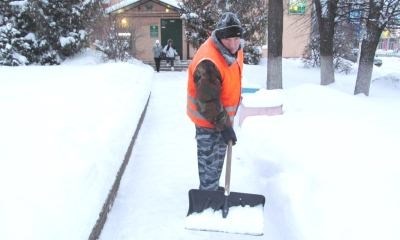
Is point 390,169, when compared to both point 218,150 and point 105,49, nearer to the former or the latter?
point 218,150

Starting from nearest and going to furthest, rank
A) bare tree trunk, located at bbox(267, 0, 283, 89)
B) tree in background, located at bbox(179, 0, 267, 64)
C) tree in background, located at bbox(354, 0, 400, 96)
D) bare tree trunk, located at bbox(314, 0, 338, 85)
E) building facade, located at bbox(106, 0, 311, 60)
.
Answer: tree in background, located at bbox(354, 0, 400, 96) → bare tree trunk, located at bbox(267, 0, 283, 89) → bare tree trunk, located at bbox(314, 0, 338, 85) → tree in background, located at bbox(179, 0, 267, 64) → building facade, located at bbox(106, 0, 311, 60)

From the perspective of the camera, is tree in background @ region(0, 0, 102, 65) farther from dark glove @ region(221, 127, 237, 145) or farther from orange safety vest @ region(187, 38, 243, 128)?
dark glove @ region(221, 127, 237, 145)

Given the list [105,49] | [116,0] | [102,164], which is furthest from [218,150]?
[116,0]

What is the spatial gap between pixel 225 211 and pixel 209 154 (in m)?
0.62

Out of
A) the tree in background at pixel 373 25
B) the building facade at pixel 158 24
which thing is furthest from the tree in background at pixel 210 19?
the tree in background at pixel 373 25

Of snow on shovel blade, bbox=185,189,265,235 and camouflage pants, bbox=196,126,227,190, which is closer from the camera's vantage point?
snow on shovel blade, bbox=185,189,265,235

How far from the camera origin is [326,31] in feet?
42.7

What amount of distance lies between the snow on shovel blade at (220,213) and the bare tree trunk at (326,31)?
997 cm

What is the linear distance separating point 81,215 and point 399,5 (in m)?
10.8

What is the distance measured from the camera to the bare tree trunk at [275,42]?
11680mm

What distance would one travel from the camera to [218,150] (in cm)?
405

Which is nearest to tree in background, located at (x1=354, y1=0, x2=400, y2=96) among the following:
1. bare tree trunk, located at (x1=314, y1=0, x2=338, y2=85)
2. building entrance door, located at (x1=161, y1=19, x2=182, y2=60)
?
bare tree trunk, located at (x1=314, y1=0, x2=338, y2=85)

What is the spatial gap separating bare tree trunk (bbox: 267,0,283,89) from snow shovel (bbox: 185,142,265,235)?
340 inches

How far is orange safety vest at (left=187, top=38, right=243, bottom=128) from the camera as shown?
3.63 meters
